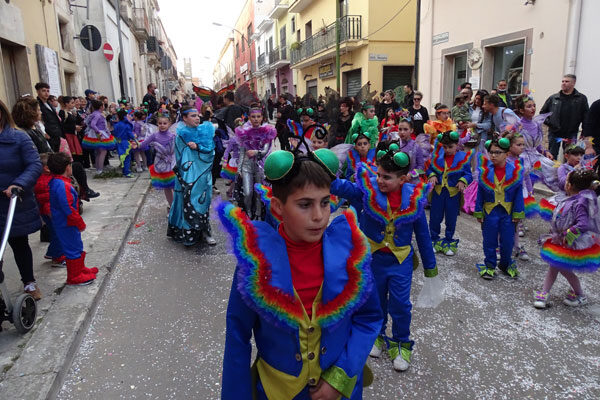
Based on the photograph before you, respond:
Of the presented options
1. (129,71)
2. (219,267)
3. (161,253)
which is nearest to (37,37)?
(161,253)

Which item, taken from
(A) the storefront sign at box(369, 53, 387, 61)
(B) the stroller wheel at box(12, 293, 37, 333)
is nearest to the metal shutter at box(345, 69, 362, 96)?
(A) the storefront sign at box(369, 53, 387, 61)

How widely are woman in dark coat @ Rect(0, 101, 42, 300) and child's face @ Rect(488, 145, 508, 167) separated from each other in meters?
4.47

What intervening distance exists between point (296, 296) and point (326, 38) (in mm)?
26501

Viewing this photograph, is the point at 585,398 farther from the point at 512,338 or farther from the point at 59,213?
the point at 59,213

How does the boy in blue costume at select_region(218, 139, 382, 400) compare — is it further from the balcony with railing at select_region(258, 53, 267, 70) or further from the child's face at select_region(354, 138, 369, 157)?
the balcony with railing at select_region(258, 53, 267, 70)

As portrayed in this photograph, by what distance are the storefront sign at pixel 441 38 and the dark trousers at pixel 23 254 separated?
13806mm

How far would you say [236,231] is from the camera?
1729 millimetres

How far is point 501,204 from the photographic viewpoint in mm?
4598

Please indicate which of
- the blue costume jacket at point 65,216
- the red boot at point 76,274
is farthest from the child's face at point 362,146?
the red boot at point 76,274

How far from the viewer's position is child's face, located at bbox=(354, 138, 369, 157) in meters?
5.43

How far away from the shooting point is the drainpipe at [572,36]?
913cm

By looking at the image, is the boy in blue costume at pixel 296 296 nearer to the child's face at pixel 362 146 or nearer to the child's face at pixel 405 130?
the child's face at pixel 362 146

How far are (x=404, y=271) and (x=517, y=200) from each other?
7.38 feet

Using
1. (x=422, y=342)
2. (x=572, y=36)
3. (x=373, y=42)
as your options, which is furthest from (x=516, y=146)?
(x=373, y=42)
